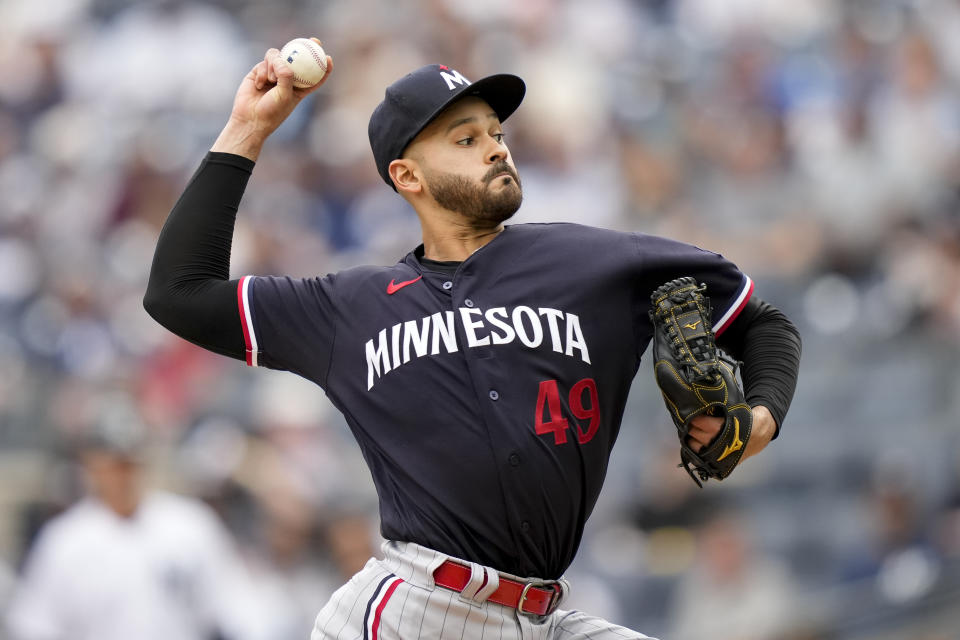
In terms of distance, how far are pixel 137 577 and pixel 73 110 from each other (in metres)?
4.54

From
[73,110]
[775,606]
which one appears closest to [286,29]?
[73,110]

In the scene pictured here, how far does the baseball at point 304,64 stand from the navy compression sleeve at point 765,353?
1.18m

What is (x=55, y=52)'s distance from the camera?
29.9 ft

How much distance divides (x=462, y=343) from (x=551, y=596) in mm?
604

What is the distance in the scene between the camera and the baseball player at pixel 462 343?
2.72m

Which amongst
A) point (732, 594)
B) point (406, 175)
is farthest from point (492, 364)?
point (732, 594)

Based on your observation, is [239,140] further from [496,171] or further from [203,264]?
[496,171]

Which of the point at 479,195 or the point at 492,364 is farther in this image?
the point at 479,195

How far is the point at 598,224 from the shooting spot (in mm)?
7637

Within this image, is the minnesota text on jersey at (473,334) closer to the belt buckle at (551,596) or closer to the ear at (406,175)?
the ear at (406,175)

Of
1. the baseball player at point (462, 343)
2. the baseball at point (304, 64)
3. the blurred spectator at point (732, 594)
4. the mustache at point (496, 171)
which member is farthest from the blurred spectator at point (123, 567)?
the mustache at point (496, 171)

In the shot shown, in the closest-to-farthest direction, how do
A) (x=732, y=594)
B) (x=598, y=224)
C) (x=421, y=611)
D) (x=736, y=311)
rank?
(x=421, y=611) < (x=736, y=311) < (x=732, y=594) < (x=598, y=224)

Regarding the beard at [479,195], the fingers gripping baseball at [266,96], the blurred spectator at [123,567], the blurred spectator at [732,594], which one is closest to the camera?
the beard at [479,195]

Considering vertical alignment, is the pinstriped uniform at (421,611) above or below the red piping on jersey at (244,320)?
below
